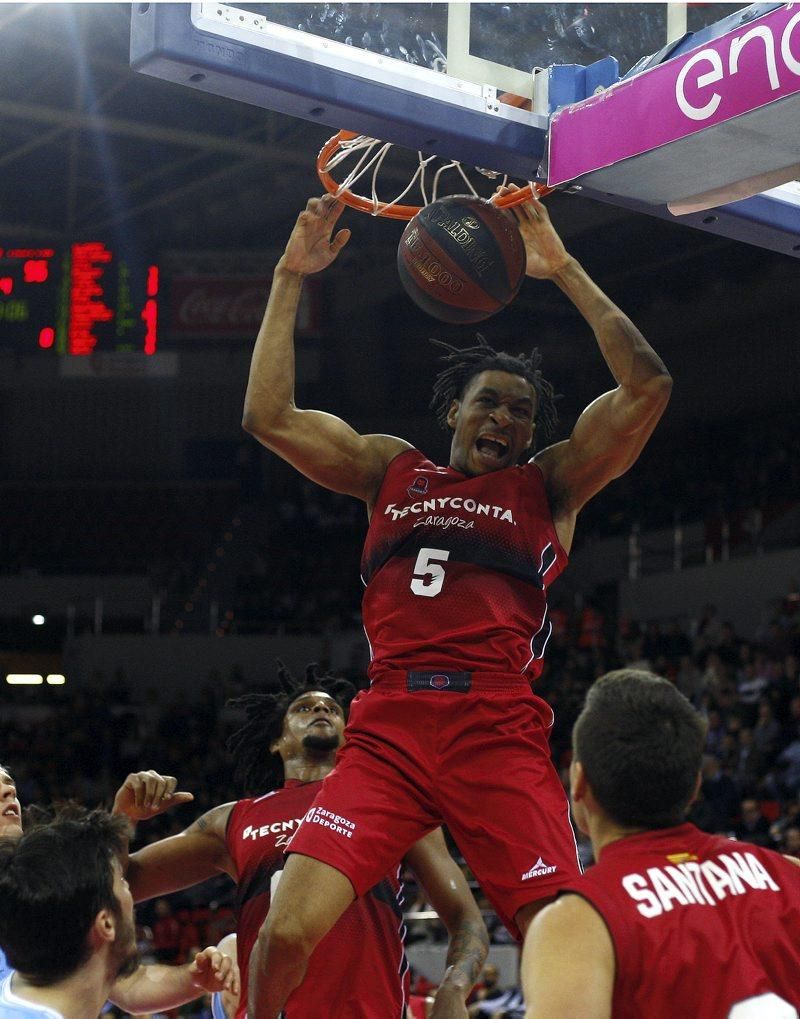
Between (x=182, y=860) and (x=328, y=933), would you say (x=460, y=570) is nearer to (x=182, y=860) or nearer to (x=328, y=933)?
(x=328, y=933)

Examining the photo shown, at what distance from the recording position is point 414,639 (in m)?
3.94

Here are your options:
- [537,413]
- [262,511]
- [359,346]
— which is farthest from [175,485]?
[537,413]

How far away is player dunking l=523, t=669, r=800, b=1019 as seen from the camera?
2.19 meters

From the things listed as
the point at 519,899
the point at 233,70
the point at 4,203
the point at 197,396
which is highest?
the point at 4,203

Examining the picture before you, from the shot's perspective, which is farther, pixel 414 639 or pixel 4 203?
pixel 4 203

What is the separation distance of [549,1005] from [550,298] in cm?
1748

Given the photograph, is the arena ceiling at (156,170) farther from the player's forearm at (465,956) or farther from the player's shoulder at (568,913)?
the player's shoulder at (568,913)

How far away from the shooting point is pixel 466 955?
13.4 ft

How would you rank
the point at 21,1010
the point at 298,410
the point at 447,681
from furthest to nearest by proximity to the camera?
the point at 298,410 → the point at 447,681 → the point at 21,1010

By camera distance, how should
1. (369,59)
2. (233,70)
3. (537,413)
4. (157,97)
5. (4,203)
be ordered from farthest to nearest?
(4,203)
(157,97)
(537,413)
(369,59)
(233,70)

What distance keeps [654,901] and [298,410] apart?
226cm

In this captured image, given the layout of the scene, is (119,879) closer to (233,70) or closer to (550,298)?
(233,70)

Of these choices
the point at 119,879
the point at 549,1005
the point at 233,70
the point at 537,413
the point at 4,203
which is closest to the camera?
the point at 549,1005

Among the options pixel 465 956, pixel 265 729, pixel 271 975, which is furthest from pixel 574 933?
pixel 265 729
